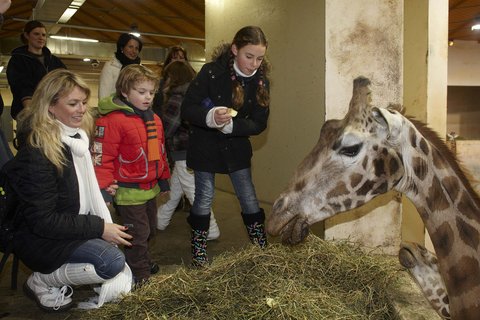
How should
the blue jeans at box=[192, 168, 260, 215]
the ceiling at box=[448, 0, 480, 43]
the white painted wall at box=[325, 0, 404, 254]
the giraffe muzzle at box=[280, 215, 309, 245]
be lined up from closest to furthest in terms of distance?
the giraffe muzzle at box=[280, 215, 309, 245], the blue jeans at box=[192, 168, 260, 215], the white painted wall at box=[325, 0, 404, 254], the ceiling at box=[448, 0, 480, 43]

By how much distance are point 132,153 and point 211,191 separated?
62cm

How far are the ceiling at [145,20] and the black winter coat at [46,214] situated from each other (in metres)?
7.77

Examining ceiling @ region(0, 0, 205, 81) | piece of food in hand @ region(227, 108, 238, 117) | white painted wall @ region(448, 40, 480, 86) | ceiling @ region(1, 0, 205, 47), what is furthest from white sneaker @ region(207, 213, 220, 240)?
white painted wall @ region(448, 40, 480, 86)

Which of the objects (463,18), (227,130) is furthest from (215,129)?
(463,18)

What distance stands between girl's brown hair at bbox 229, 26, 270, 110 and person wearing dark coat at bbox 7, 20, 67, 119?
2019 mm

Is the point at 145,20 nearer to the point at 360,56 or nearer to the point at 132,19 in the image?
the point at 132,19

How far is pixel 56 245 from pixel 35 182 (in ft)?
1.25

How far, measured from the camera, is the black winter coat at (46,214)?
246 cm

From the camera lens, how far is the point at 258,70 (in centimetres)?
331

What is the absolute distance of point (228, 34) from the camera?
697 centimetres

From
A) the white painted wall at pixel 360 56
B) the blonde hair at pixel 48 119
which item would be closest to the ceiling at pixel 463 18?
the white painted wall at pixel 360 56

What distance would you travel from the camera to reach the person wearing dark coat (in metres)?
4.26

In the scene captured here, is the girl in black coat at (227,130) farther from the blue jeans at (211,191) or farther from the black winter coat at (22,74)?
the black winter coat at (22,74)

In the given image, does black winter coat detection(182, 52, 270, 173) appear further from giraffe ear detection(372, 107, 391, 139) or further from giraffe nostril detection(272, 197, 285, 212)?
giraffe ear detection(372, 107, 391, 139)
